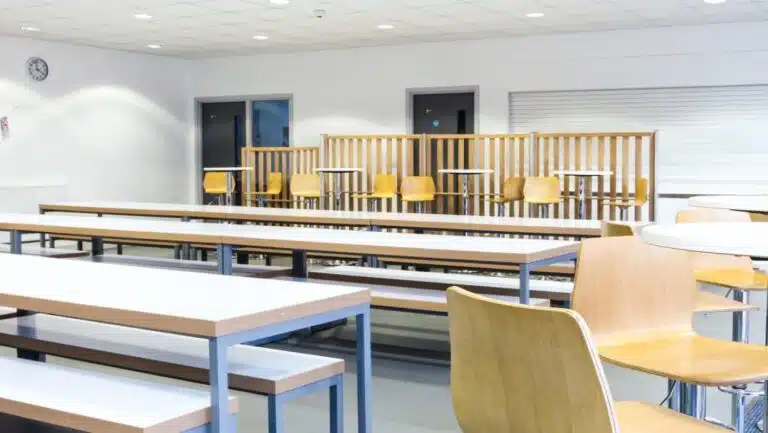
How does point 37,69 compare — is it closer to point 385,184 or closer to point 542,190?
point 385,184

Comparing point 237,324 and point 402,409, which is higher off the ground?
point 237,324

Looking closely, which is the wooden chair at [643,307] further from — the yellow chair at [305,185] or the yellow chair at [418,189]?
the yellow chair at [305,185]

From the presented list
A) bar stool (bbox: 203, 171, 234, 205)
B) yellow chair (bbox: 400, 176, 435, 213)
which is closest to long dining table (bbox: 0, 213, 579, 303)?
yellow chair (bbox: 400, 176, 435, 213)

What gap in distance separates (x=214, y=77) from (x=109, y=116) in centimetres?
187

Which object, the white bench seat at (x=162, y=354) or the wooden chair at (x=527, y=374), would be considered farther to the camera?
the white bench seat at (x=162, y=354)

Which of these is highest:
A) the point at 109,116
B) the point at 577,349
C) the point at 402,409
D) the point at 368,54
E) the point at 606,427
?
the point at 368,54

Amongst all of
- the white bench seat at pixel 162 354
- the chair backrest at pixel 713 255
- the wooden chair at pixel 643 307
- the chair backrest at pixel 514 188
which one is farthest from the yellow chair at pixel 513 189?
the wooden chair at pixel 643 307

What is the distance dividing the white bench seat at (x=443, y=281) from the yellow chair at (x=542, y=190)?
12.6ft

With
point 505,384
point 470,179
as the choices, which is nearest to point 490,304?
point 505,384

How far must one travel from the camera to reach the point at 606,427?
1.61 meters

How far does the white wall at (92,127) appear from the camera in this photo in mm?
11023

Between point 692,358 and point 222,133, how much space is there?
464 inches

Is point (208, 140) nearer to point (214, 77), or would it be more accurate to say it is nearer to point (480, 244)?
point (214, 77)

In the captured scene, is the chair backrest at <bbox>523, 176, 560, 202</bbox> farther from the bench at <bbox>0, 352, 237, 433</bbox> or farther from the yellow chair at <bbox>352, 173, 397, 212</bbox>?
the bench at <bbox>0, 352, 237, 433</bbox>
